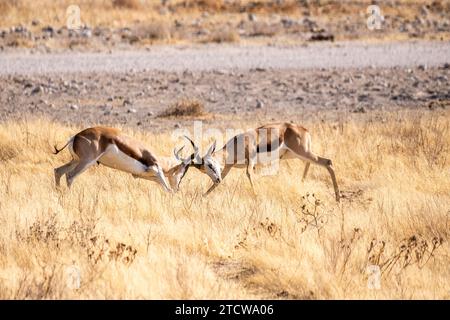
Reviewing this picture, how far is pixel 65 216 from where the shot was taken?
873 cm

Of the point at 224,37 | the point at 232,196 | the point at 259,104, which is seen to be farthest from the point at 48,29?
the point at 232,196

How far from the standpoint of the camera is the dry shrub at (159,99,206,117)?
50.3ft

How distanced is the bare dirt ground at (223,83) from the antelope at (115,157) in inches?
174

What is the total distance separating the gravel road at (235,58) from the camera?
19.6 meters

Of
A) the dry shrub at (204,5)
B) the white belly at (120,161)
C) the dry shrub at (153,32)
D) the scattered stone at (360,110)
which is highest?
the white belly at (120,161)

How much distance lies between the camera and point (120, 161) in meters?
9.86

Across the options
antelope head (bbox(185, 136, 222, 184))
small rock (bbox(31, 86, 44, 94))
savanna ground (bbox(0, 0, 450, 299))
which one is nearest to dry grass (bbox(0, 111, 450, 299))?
savanna ground (bbox(0, 0, 450, 299))

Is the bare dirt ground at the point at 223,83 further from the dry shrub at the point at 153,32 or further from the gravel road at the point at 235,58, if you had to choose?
the dry shrub at the point at 153,32

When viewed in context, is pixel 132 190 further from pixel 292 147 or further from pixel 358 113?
pixel 358 113

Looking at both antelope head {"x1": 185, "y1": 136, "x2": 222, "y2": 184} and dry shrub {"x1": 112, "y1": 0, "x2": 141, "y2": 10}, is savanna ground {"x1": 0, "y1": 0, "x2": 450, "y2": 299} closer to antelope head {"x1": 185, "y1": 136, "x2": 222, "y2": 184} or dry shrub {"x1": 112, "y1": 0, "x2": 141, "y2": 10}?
antelope head {"x1": 185, "y1": 136, "x2": 222, "y2": 184}

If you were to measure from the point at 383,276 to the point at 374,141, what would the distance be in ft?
17.8

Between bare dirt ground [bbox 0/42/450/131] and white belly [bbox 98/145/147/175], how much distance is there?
15.0ft

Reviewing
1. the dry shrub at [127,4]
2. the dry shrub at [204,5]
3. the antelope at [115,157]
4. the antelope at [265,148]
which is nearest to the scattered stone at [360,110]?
the antelope at [265,148]

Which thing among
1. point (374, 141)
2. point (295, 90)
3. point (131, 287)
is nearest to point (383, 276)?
point (131, 287)
